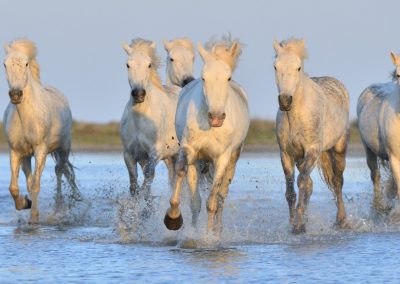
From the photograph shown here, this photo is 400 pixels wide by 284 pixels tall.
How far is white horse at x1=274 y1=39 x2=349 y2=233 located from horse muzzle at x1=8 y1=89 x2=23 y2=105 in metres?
3.28

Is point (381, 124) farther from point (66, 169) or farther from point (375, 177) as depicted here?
point (66, 169)

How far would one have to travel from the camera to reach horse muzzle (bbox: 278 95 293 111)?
12.8m

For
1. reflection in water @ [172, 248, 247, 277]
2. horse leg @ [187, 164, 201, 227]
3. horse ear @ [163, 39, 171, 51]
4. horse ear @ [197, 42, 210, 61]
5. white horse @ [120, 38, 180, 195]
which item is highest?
horse ear @ [163, 39, 171, 51]

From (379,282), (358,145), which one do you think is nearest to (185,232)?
(379,282)

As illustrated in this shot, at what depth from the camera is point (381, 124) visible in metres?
14.9

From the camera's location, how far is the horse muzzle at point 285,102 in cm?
1281

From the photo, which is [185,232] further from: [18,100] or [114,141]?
[114,141]

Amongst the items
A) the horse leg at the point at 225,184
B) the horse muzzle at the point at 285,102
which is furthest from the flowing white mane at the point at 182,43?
the horse muzzle at the point at 285,102

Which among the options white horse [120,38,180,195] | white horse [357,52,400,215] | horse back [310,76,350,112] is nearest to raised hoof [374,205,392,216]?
white horse [357,52,400,215]

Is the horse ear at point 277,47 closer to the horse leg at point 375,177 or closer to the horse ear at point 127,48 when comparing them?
the horse ear at point 127,48

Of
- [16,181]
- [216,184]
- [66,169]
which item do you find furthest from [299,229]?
[66,169]

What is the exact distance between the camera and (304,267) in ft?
34.9

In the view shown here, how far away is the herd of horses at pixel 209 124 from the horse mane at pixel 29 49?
0.02 m

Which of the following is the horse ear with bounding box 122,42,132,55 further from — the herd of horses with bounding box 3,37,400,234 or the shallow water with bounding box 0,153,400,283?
the shallow water with bounding box 0,153,400,283
